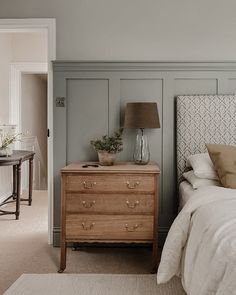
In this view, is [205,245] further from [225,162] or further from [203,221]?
[225,162]

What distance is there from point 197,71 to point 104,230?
5.55ft

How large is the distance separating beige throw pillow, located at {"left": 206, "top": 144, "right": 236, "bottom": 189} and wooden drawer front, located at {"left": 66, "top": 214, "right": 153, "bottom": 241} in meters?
0.65

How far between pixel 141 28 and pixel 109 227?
6.13 feet

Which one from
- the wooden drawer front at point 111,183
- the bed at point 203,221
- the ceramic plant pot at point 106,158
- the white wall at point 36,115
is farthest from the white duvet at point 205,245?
the white wall at point 36,115

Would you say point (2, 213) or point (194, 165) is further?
point (2, 213)

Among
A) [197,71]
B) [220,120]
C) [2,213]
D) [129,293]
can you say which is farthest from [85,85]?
[2,213]

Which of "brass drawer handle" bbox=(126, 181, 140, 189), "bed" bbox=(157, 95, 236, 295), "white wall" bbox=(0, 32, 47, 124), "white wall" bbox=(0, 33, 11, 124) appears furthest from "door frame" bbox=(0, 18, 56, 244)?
"white wall" bbox=(0, 32, 47, 124)

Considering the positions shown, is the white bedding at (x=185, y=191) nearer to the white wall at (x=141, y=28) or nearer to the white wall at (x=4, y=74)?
the white wall at (x=141, y=28)

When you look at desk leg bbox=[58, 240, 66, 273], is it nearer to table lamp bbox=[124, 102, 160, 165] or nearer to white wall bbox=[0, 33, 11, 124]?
table lamp bbox=[124, 102, 160, 165]

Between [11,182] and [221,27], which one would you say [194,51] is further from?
[11,182]

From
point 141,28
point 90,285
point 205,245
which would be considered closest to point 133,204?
point 90,285

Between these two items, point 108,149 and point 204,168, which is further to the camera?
point 108,149

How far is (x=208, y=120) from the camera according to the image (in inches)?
134

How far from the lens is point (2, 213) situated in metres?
4.93
